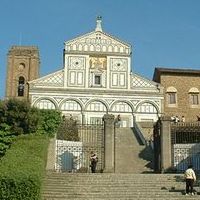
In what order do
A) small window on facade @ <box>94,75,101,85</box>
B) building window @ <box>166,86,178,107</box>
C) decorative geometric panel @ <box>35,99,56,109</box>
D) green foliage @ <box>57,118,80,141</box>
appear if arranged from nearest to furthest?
green foliage @ <box>57,118,80,141</box> → decorative geometric panel @ <box>35,99,56,109</box> → small window on facade @ <box>94,75,101,85</box> → building window @ <box>166,86,178,107</box>

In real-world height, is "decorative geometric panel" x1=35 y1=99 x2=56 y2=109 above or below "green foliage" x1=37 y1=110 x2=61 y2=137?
above

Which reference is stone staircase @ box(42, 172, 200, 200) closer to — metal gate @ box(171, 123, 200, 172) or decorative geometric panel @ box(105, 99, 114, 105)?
metal gate @ box(171, 123, 200, 172)

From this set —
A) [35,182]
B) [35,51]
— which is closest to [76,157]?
[35,182]

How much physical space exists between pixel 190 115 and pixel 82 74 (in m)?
12.3

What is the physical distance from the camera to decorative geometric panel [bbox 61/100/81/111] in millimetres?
55688

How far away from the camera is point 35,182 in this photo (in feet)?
61.1

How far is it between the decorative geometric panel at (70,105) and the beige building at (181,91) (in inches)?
375

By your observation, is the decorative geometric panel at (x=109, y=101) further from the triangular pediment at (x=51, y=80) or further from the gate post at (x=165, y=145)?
the gate post at (x=165, y=145)

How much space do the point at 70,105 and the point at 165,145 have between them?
2601cm

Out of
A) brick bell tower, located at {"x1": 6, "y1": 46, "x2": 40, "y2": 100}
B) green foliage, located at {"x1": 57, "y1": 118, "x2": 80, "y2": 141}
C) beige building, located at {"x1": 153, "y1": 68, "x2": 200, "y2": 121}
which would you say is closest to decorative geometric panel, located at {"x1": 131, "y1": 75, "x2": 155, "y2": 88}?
beige building, located at {"x1": 153, "y1": 68, "x2": 200, "y2": 121}

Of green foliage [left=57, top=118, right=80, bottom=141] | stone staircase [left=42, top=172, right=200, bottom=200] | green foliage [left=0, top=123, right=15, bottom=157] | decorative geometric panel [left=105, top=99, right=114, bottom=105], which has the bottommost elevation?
stone staircase [left=42, top=172, right=200, bottom=200]

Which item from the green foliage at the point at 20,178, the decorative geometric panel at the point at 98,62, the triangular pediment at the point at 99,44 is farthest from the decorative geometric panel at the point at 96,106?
the green foliage at the point at 20,178

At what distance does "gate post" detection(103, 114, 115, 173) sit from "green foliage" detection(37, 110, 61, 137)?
27.5 feet

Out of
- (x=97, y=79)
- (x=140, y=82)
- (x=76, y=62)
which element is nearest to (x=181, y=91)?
(x=140, y=82)
